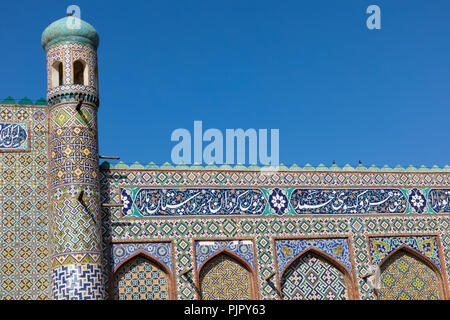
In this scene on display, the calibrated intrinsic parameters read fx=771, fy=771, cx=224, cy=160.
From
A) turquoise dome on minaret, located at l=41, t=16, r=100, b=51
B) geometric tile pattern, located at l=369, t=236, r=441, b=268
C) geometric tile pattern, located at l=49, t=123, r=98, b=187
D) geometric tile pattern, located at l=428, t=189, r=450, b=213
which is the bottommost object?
geometric tile pattern, located at l=369, t=236, r=441, b=268

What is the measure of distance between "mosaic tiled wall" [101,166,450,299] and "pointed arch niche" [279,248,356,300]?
7 centimetres

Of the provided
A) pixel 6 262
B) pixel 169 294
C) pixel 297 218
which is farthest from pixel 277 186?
pixel 6 262

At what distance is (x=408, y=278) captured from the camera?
11727mm

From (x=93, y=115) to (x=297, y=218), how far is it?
338cm

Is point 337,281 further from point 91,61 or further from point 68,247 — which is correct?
point 91,61

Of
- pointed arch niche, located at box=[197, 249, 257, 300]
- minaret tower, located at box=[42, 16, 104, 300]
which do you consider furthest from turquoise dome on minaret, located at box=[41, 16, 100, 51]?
pointed arch niche, located at box=[197, 249, 257, 300]

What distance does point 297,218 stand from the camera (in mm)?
11555

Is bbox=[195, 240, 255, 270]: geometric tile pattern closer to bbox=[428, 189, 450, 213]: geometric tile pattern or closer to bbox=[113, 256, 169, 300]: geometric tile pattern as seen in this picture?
bbox=[113, 256, 169, 300]: geometric tile pattern

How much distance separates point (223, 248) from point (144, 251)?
115 cm

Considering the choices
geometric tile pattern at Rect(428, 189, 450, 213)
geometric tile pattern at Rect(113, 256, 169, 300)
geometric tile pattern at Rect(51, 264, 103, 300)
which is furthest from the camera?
geometric tile pattern at Rect(428, 189, 450, 213)

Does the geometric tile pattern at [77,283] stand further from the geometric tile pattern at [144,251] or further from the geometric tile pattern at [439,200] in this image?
the geometric tile pattern at [439,200]

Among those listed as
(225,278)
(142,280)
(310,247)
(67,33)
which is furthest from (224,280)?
(67,33)

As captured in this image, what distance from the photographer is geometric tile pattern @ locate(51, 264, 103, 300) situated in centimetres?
998

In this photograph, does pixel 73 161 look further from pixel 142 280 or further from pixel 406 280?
pixel 406 280
